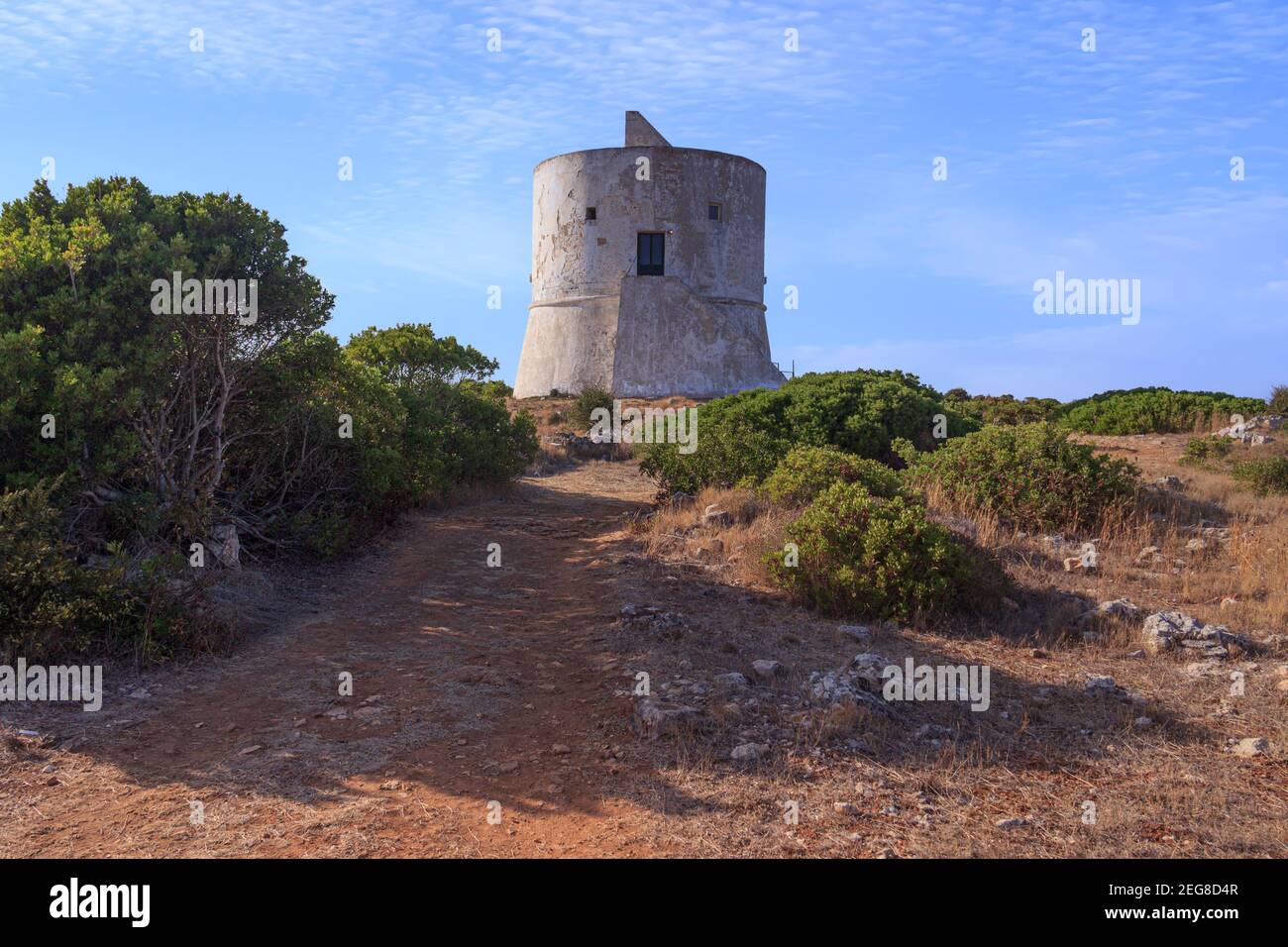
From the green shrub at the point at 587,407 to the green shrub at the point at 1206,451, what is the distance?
1403 centimetres

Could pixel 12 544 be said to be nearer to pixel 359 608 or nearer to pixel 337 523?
pixel 359 608

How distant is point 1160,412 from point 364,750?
1912 centimetres

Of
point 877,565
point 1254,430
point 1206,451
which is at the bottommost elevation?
point 877,565

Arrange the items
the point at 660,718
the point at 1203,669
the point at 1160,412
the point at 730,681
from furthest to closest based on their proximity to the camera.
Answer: the point at 1160,412, the point at 1203,669, the point at 730,681, the point at 660,718

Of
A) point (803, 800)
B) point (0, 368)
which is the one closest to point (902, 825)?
point (803, 800)

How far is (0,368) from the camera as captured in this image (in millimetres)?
7023

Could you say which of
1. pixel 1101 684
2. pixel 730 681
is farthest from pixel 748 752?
pixel 1101 684

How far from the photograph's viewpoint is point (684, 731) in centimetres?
538

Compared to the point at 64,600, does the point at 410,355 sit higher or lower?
higher

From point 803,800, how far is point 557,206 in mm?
27634

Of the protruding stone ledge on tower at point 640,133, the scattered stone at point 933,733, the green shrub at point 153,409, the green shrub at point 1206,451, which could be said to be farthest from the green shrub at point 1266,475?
A: the protruding stone ledge on tower at point 640,133

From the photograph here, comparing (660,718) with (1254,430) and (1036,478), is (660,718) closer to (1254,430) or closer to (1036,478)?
(1036,478)
